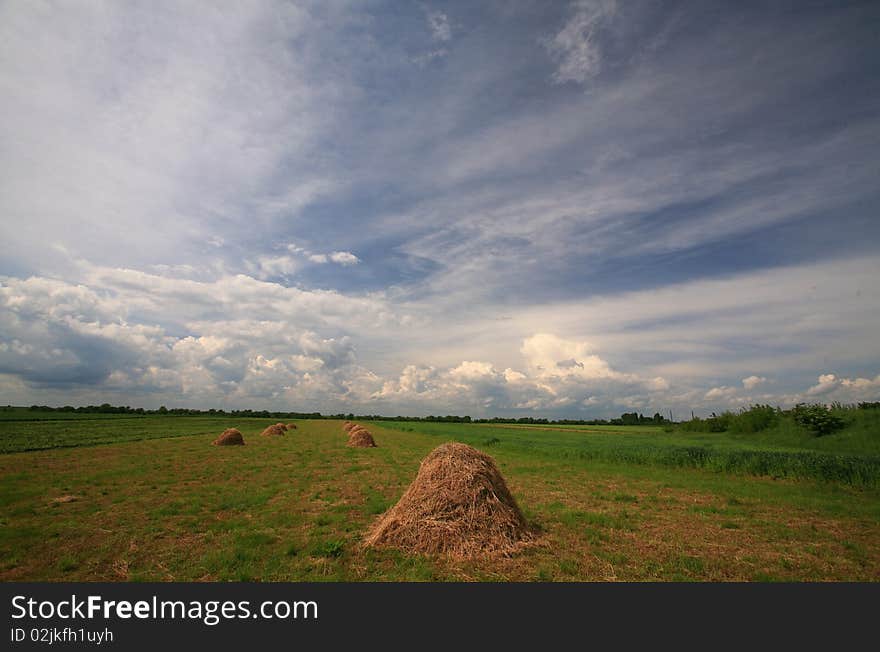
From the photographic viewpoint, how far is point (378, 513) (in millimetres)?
12906

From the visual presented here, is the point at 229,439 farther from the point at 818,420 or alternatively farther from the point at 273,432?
the point at 818,420

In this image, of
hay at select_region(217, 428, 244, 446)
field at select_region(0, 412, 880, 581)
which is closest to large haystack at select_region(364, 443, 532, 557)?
field at select_region(0, 412, 880, 581)

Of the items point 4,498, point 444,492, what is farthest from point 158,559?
point 4,498

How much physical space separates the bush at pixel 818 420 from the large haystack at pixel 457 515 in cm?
4251

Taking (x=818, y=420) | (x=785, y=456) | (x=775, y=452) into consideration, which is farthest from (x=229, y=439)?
(x=818, y=420)

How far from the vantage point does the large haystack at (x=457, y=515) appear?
9289mm

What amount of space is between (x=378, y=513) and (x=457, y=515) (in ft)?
13.6

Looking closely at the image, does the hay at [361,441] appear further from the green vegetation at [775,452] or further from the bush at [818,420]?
the bush at [818,420]

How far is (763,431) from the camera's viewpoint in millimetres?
46219

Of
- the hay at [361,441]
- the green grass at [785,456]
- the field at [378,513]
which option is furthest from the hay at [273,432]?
the green grass at [785,456]

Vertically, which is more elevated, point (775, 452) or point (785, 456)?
point (785, 456)

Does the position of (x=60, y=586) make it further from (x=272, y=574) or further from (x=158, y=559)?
(x=272, y=574)

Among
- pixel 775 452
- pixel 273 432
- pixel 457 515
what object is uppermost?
pixel 457 515

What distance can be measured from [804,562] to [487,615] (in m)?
8.32
